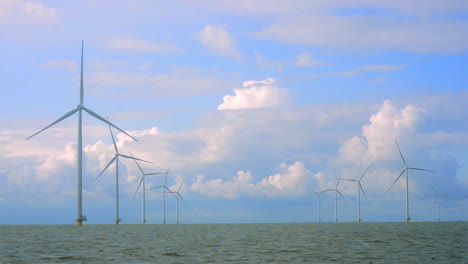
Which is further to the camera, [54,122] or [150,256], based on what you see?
[54,122]

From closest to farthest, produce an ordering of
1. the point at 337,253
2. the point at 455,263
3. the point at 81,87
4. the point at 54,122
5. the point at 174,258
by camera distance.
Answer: the point at 455,263 < the point at 174,258 < the point at 337,253 < the point at 54,122 < the point at 81,87

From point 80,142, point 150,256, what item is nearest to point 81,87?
point 80,142

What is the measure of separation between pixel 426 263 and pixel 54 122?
97.3 m

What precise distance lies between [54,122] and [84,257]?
255 ft

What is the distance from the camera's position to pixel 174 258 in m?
58.4

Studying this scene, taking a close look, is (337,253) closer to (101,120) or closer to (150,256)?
(150,256)

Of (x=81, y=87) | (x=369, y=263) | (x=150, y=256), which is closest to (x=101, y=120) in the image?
(x=81, y=87)

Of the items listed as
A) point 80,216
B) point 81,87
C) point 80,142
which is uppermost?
point 81,87

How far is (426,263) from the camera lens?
52688mm

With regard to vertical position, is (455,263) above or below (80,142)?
below

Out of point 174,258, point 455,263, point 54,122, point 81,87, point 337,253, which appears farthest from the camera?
point 81,87

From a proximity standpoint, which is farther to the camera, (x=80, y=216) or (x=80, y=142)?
(x=80, y=216)

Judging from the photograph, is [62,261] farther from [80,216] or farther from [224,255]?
[80,216]

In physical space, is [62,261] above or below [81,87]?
below
